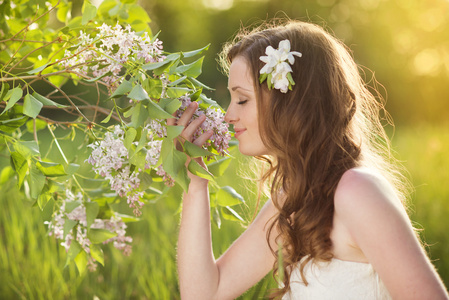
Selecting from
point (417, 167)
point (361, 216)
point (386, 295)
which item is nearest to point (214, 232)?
point (386, 295)

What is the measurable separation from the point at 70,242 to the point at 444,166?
14.8 ft

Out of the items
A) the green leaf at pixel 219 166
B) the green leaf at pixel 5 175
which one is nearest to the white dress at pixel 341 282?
the green leaf at pixel 219 166

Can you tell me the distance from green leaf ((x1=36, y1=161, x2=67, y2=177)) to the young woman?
1.13ft

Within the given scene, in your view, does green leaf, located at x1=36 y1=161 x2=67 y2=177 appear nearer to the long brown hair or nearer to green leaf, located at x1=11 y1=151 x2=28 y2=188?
green leaf, located at x1=11 y1=151 x2=28 y2=188

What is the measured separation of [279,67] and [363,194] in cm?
49

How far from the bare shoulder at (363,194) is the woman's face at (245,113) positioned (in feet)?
1.09

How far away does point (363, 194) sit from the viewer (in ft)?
4.64

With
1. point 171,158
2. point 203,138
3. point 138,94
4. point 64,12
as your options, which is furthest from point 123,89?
point 64,12

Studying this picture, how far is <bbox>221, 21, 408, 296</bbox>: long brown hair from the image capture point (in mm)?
1597

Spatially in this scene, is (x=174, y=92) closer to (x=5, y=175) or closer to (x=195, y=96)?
(x=195, y=96)

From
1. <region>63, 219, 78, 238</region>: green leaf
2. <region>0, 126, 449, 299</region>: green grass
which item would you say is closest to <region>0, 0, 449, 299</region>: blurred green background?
<region>0, 126, 449, 299</region>: green grass

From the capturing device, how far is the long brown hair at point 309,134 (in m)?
1.60

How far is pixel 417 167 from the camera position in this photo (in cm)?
545

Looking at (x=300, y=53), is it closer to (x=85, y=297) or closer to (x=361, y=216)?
(x=361, y=216)
